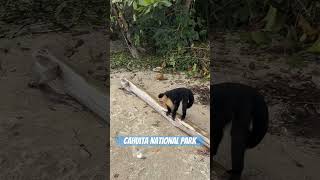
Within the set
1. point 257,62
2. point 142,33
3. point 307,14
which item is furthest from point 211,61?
point 307,14

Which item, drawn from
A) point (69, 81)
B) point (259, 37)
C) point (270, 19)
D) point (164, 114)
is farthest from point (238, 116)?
point (270, 19)

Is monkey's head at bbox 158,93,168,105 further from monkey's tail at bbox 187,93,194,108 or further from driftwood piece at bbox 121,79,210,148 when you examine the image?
monkey's tail at bbox 187,93,194,108

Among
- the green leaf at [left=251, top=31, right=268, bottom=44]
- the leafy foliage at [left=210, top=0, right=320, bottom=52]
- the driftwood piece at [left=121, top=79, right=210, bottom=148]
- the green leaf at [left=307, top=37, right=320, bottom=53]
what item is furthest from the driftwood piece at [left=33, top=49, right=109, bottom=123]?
the green leaf at [left=307, top=37, right=320, bottom=53]

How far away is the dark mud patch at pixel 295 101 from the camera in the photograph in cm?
371

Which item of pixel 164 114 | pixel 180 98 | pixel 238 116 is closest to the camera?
pixel 238 116

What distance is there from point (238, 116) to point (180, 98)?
46 centimetres

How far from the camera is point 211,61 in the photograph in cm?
455

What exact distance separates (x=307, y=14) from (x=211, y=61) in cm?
124

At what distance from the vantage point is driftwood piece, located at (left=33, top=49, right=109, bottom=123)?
12.2 ft

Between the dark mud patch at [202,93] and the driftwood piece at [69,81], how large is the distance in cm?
66

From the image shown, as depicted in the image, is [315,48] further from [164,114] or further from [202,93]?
[164,114]

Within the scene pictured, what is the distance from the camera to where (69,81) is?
13.3 ft

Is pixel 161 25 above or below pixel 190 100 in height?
above

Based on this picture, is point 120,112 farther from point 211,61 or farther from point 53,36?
point 53,36
